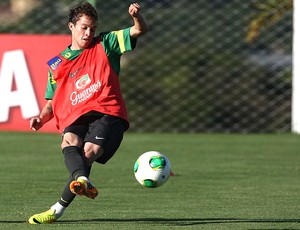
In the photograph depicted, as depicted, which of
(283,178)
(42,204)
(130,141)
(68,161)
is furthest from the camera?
(130,141)

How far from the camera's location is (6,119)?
15758 mm

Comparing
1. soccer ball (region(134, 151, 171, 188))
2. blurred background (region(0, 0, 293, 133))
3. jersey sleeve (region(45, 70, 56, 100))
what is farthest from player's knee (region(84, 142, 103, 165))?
blurred background (region(0, 0, 293, 133))

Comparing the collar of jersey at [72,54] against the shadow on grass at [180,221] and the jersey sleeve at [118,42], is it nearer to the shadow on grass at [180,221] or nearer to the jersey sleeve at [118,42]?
the jersey sleeve at [118,42]

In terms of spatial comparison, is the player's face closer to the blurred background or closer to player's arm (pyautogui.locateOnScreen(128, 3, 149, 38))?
player's arm (pyautogui.locateOnScreen(128, 3, 149, 38))

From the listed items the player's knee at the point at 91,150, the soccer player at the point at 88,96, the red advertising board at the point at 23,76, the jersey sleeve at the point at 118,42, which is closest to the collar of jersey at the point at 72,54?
the soccer player at the point at 88,96

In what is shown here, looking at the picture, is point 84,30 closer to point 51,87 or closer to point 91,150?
point 51,87

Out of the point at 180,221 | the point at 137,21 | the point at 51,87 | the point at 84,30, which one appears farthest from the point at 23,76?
the point at 137,21

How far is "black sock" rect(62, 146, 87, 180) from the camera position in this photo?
724 centimetres

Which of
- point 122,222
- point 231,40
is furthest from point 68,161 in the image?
point 231,40

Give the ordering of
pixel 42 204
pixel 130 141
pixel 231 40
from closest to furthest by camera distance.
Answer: pixel 42 204 < pixel 130 141 < pixel 231 40

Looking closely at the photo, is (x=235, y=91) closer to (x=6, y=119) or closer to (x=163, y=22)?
(x=163, y=22)

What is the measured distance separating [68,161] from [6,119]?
337 inches

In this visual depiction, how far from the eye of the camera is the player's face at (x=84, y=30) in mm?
7566

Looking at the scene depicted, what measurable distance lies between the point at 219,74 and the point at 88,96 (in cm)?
1030
